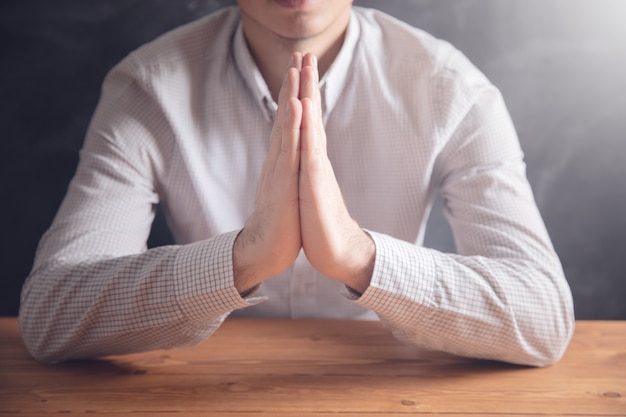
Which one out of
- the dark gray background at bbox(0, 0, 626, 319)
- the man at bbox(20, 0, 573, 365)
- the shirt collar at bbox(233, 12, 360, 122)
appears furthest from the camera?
the dark gray background at bbox(0, 0, 626, 319)

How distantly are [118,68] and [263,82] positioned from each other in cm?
33

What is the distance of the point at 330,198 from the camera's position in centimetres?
119

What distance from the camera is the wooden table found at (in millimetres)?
1113

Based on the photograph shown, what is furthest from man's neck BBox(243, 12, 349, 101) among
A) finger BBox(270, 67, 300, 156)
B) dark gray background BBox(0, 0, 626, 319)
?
finger BBox(270, 67, 300, 156)

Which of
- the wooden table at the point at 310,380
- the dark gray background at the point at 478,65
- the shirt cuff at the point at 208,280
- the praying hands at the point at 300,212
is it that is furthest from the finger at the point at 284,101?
the dark gray background at the point at 478,65

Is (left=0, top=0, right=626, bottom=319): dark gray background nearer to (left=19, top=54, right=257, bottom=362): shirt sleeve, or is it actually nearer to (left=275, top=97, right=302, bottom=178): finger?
(left=19, top=54, right=257, bottom=362): shirt sleeve

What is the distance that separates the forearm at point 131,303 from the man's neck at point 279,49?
554mm

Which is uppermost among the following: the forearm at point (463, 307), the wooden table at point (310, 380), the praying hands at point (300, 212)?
the praying hands at point (300, 212)

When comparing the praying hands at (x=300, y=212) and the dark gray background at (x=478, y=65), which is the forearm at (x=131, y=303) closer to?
the praying hands at (x=300, y=212)

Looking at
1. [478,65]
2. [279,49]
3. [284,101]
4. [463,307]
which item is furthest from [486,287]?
[478,65]

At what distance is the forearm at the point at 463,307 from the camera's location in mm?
1230

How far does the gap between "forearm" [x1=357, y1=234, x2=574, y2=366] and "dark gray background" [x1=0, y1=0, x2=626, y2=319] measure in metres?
0.76

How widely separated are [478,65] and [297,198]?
3.09ft

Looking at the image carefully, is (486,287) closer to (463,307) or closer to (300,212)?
(463,307)
